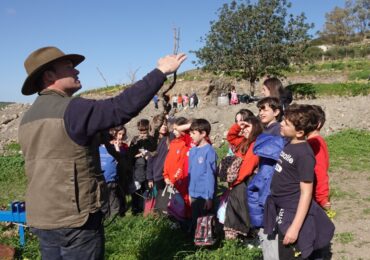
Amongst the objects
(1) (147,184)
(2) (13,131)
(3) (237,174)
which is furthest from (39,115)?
(2) (13,131)

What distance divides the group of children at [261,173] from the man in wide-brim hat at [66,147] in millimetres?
1304

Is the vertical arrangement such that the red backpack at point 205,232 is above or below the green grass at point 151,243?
above

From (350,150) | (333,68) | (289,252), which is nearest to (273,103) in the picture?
(289,252)

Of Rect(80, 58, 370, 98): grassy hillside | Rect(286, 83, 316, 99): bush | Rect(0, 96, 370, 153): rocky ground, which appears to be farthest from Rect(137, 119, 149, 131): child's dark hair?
Rect(286, 83, 316, 99): bush

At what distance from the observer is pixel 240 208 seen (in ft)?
14.0

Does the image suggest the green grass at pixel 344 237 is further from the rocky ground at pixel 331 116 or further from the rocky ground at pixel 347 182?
the rocky ground at pixel 331 116

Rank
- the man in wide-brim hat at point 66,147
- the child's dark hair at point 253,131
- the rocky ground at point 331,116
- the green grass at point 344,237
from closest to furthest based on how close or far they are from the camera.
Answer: the man in wide-brim hat at point 66,147
the child's dark hair at point 253,131
the green grass at point 344,237
the rocky ground at point 331,116


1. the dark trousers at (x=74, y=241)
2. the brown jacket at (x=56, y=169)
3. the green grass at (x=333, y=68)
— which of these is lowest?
the dark trousers at (x=74, y=241)

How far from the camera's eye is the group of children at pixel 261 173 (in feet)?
10.2

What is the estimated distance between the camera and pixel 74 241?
265 cm

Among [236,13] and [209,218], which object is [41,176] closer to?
[209,218]

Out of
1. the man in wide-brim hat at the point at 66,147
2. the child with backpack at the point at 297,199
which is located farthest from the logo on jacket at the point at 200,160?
the man in wide-brim hat at the point at 66,147

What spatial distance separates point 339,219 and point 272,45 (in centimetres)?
2464

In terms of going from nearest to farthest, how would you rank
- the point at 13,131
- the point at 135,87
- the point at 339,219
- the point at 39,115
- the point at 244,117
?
1. the point at 135,87
2. the point at 39,115
3. the point at 244,117
4. the point at 339,219
5. the point at 13,131
